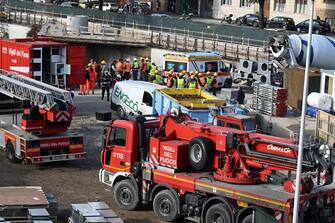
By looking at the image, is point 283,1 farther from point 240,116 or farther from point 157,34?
point 240,116

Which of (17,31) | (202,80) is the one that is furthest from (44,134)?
(17,31)

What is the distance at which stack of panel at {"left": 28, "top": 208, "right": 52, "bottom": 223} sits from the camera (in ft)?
49.4

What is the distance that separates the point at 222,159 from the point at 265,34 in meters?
27.0

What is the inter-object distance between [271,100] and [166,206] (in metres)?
13.2

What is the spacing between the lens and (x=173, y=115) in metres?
17.7

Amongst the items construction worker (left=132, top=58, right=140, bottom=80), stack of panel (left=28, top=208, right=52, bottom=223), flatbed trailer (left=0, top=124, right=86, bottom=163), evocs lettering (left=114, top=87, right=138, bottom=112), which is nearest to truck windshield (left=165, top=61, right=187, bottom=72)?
construction worker (left=132, top=58, right=140, bottom=80)

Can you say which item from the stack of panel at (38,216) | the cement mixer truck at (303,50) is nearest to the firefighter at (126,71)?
the stack of panel at (38,216)

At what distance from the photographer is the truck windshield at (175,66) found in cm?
3566

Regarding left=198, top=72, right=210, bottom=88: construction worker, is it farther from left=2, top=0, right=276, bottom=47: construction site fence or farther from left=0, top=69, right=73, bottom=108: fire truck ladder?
left=0, top=69, right=73, bottom=108: fire truck ladder

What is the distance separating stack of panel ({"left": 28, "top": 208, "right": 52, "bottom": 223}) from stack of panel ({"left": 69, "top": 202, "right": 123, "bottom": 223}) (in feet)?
2.17

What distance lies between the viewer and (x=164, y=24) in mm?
48406

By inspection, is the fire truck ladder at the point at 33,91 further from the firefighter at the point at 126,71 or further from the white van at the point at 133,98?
the firefighter at the point at 126,71

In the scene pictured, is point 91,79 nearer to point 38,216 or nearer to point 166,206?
point 166,206

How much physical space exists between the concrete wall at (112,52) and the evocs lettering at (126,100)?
16130mm
